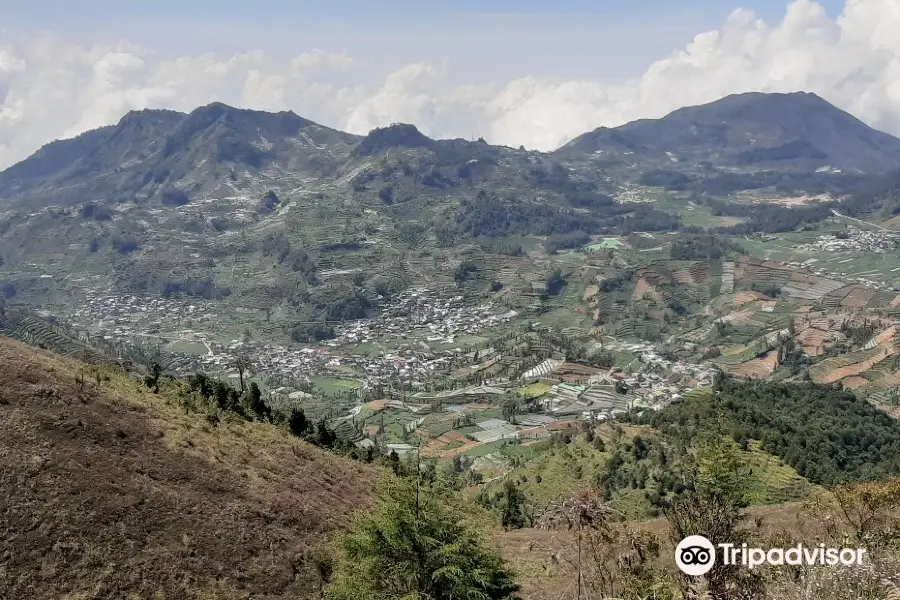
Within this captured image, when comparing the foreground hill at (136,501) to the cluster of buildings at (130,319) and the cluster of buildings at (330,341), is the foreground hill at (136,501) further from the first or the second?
the cluster of buildings at (130,319)

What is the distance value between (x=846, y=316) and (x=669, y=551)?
15027 centimetres

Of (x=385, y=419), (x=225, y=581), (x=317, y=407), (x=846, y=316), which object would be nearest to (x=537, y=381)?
(x=385, y=419)

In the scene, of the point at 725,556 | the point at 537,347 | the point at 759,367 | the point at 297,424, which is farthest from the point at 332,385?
the point at 725,556

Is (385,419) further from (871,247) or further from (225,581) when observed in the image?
(871,247)

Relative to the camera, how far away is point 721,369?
126m

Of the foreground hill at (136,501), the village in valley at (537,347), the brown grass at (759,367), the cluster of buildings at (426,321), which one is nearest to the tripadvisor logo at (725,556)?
the foreground hill at (136,501)

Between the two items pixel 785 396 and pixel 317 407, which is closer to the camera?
pixel 785 396

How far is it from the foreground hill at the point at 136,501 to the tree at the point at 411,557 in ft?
17.4

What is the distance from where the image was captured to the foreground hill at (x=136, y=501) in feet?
55.9

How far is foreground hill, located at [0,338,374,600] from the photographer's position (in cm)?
1703

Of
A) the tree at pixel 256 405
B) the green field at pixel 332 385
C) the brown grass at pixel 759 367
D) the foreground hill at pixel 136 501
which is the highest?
the foreground hill at pixel 136 501

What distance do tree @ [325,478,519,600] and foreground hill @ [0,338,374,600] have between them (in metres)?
5.30

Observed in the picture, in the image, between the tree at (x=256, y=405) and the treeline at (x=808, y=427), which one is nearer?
the tree at (x=256, y=405)

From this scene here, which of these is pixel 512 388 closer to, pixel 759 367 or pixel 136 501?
pixel 759 367
